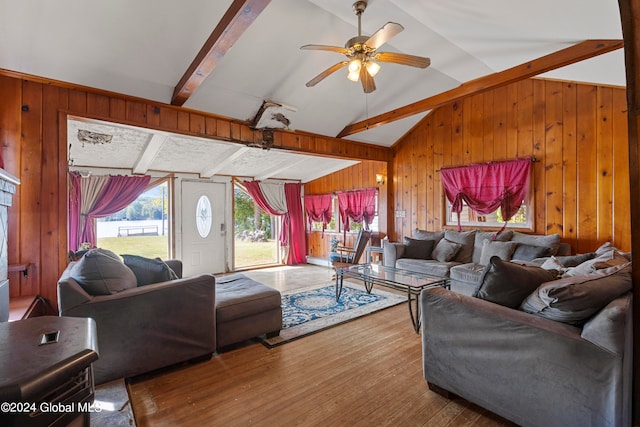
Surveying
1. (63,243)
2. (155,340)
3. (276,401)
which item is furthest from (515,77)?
(63,243)

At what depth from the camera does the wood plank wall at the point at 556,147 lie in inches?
136

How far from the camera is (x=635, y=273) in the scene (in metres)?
1.56

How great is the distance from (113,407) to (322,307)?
228 centimetres

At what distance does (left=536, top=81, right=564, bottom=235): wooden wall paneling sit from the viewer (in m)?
3.88

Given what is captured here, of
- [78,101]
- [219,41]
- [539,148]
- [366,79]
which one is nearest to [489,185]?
[539,148]

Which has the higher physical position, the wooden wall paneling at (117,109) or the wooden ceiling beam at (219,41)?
the wooden ceiling beam at (219,41)

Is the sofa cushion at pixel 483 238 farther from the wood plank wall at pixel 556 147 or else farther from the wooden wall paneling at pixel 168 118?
the wooden wall paneling at pixel 168 118

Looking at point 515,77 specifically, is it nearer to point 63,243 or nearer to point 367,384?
point 367,384

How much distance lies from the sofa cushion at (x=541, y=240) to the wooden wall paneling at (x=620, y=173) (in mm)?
558

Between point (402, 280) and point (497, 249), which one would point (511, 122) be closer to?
point (497, 249)

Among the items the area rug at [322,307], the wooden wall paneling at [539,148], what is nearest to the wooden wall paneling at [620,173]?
the wooden wall paneling at [539,148]

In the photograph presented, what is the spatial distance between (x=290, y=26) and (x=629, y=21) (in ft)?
7.81

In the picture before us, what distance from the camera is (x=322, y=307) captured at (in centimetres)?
369

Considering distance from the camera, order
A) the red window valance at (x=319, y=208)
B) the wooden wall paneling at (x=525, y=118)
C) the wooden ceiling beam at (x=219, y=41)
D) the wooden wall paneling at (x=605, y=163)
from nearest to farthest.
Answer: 1. the wooden ceiling beam at (x=219, y=41)
2. the wooden wall paneling at (x=605, y=163)
3. the wooden wall paneling at (x=525, y=118)
4. the red window valance at (x=319, y=208)
